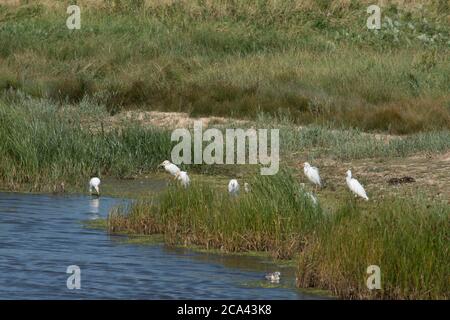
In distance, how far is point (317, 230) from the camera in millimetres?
A: 13805

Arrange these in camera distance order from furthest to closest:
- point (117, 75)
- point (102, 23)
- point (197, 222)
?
point (102, 23), point (117, 75), point (197, 222)

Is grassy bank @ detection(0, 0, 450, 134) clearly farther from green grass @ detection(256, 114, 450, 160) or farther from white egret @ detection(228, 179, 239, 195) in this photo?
white egret @ detection(228, 179, 239, 195)

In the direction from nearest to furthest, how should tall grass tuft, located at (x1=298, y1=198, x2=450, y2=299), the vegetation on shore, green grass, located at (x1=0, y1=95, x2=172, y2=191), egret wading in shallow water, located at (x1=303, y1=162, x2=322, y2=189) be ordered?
tall grass tuft, located at (x1=298, y1=198, x2=450, y2=299)
the vegetation on shore
egret wading in shallow water, located at (x1=303, y1=162, x2=322, y2=189)
green grass, located at (x1=0, y1=95, x2=172, y2=191)

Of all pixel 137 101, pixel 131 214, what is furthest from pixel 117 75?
pixel 131 214

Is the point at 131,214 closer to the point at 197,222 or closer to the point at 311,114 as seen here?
the point at 197,222

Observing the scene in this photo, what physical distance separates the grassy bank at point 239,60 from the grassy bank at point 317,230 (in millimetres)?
8087

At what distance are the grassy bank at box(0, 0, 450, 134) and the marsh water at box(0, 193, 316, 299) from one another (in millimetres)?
8142

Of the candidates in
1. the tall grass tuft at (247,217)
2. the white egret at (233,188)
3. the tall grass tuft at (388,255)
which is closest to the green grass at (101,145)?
the white egret at (233,188)

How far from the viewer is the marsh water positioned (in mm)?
12922

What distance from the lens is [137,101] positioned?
24750mm

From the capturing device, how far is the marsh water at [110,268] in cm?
1292

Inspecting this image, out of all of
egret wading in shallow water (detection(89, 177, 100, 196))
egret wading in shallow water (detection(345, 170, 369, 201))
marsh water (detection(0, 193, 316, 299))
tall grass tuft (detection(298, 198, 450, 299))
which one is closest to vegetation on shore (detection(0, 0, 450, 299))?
tall grass tuft (detection(298, 198, 450, 299))

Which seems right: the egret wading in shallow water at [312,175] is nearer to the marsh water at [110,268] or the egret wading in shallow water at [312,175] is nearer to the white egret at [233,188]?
the white egret at [233,188]
